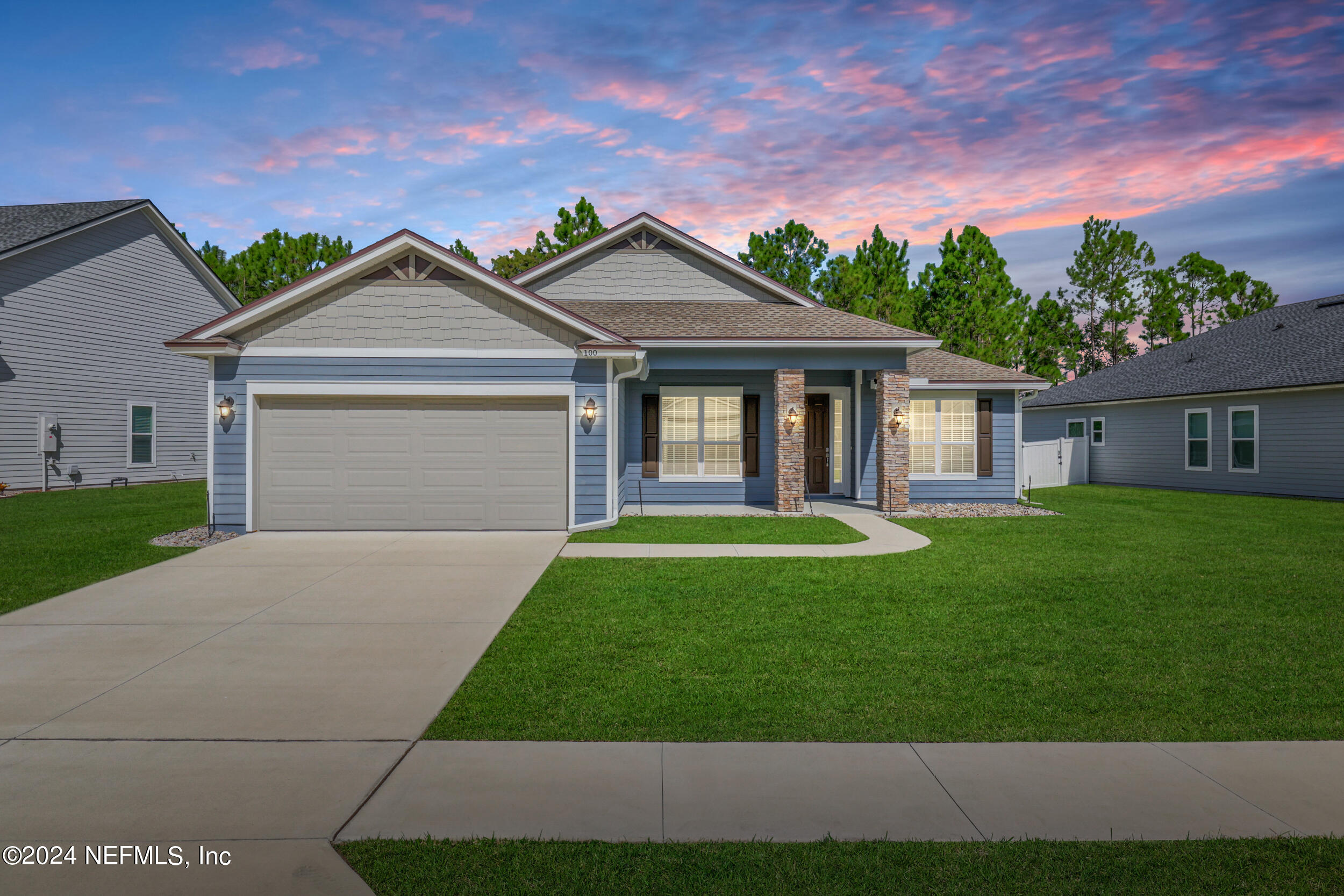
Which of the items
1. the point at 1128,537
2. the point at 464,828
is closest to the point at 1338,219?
the point at 1128,537

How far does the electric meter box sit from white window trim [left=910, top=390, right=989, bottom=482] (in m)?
22.9

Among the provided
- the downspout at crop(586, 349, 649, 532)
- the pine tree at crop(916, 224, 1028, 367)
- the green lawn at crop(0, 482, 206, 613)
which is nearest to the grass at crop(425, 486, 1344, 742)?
the downspout at crop(586, 349, 649, 532)

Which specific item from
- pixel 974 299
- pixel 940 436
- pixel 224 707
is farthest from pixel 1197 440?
pixel 224 707

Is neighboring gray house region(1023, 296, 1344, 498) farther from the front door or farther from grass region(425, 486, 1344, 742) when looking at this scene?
the front door

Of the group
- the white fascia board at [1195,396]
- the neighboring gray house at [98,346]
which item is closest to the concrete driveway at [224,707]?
the neighboring gray house at [98,346]

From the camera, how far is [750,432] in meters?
16.2

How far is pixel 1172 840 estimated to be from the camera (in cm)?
307

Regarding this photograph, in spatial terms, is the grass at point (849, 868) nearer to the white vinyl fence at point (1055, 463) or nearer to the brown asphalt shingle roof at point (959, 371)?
the brown asphalt shingle roof at point (959, 371)

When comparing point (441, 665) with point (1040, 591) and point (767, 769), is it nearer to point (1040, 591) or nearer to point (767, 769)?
point (767, 769)

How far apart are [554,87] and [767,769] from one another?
14563mm

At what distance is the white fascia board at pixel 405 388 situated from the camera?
12133 millimetres

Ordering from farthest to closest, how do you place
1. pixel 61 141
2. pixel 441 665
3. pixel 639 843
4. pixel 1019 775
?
pixel 61 141, pixel 441 665, pixel 1019 775, pixel 639 843

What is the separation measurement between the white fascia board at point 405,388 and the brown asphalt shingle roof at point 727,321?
2.49 metres

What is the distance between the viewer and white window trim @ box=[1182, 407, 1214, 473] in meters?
21.2
